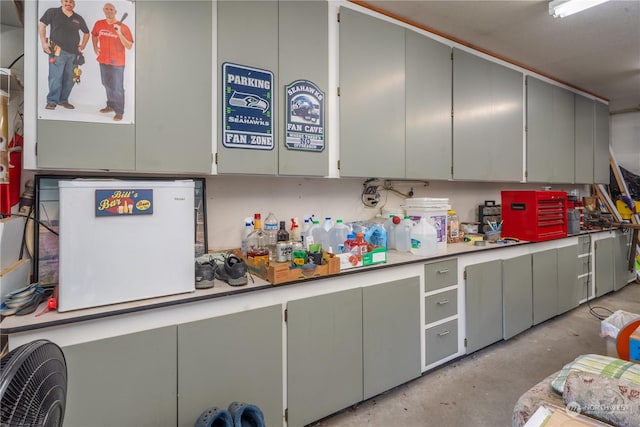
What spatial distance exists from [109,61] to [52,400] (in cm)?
136

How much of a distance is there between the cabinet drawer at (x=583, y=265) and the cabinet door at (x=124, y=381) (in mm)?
4137

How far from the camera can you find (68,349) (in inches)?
44.4

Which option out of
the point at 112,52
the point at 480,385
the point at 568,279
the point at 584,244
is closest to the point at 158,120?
the point at 112,52

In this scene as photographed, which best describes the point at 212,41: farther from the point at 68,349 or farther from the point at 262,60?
the point at 68,349

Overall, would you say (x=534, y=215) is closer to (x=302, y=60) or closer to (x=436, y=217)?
(x=436, y=217)

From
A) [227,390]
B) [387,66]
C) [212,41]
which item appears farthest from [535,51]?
[227,390]

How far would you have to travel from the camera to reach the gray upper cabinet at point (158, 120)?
51.9 inches

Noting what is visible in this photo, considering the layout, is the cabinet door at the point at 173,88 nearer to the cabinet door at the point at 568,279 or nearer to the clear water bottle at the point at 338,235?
the clear water bottle at the point at 338,235

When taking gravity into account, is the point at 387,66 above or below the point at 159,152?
above

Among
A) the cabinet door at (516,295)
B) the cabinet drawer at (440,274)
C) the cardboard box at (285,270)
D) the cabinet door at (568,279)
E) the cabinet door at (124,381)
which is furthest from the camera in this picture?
the cabinet door at (568,279)

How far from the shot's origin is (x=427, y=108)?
96.7 inches

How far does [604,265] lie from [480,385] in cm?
301

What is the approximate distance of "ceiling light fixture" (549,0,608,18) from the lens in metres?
2.05

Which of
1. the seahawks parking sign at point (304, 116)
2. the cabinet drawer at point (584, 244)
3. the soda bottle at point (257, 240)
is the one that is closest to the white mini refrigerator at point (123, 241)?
the soda bottle at point (257, 240)
